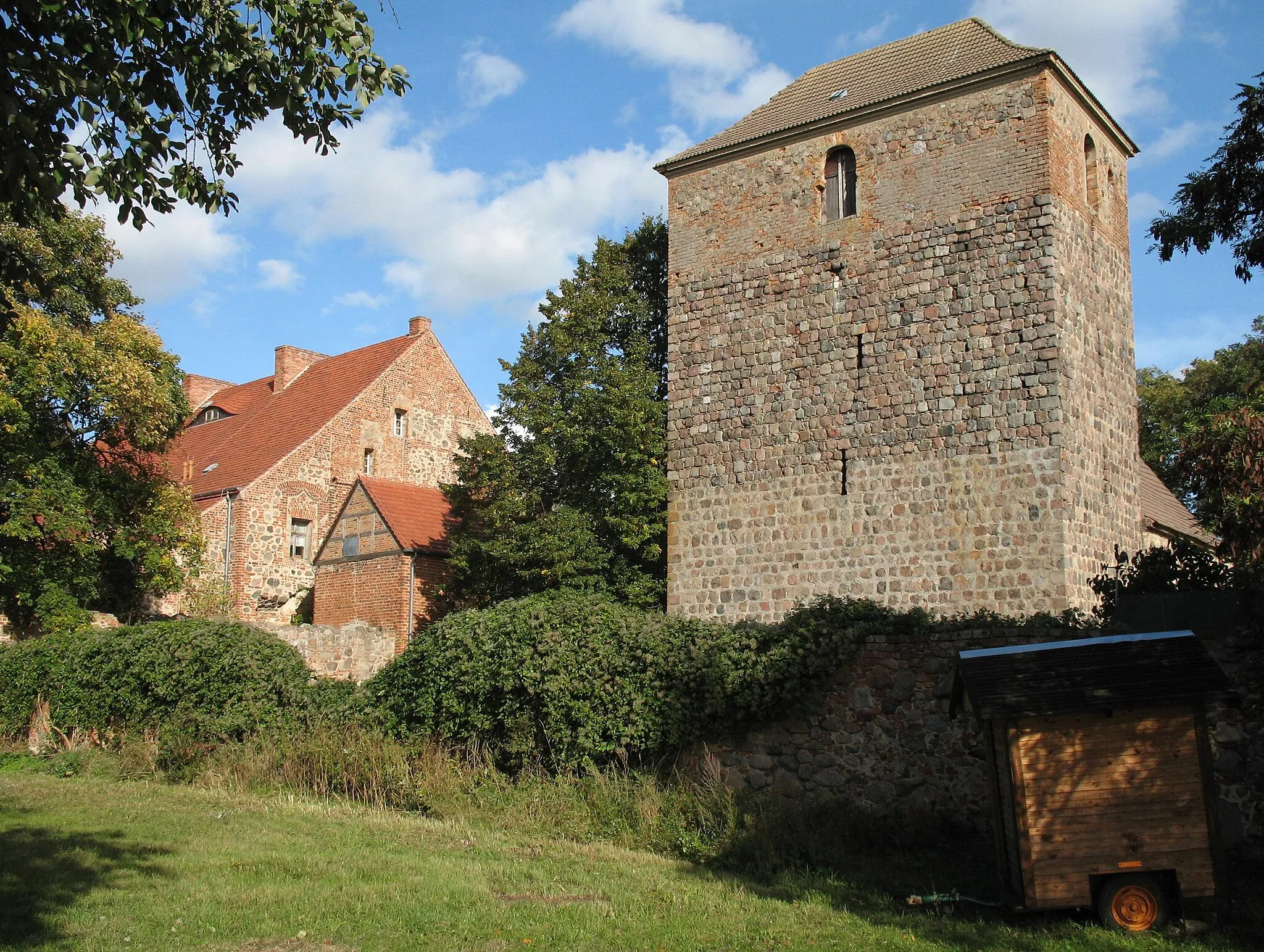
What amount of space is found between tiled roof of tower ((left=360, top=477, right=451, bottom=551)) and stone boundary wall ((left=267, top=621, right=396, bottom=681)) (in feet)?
7.29

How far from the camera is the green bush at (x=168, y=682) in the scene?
51.4 ft

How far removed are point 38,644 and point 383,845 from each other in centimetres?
1111

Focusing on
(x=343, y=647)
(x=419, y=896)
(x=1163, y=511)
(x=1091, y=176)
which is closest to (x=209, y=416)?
(x=343, y=647)

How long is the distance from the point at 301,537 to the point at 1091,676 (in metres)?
24.2

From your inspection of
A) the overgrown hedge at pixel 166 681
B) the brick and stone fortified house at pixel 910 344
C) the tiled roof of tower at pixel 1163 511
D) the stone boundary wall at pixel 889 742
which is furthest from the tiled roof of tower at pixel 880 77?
the overgrown hedge at pixel 166 681

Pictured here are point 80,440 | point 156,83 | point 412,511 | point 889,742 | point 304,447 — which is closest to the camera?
point 156,83

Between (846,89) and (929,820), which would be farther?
(846,89)

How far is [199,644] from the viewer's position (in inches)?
637

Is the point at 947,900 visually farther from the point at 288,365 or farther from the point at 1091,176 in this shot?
the point at 288,365

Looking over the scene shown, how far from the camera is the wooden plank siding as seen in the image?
25.6 ft

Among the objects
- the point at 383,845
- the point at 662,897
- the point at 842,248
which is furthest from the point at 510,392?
the point at 662,897

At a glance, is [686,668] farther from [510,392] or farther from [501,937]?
[510,392]

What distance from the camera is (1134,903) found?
25.6 ft

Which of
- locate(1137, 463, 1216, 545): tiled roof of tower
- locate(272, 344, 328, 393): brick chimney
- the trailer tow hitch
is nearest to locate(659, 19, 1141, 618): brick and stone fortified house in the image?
locate(1137, 463, 1216, 545): tiled roof of tower
